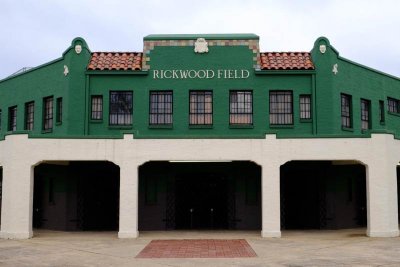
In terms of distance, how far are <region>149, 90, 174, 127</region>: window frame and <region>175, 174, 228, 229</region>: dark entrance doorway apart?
280 cm

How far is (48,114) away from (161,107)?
5.81 meters

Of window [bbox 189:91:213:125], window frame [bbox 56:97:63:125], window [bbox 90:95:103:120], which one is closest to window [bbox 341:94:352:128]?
window [bbox 189:91:213:125]

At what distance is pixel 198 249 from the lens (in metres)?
17.2

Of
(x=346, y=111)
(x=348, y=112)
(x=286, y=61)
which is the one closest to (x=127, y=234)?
(x=286, y=61)

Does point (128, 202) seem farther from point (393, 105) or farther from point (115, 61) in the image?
point (393, 105)

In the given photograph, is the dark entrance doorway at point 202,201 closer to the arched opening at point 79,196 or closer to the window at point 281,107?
the arched opening at point 79,196

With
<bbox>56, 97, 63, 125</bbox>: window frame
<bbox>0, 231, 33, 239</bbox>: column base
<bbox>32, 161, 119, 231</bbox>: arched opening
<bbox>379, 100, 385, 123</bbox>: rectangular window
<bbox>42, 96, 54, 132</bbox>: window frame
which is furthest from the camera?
<bbox>379, 100, 385, 123</bbox>: rectangular window


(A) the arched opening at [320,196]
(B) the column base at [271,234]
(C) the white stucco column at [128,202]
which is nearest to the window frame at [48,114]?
(C) the white stucco column at [128,202]

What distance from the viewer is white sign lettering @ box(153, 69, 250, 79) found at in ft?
78.8

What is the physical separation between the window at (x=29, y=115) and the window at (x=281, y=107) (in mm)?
12091

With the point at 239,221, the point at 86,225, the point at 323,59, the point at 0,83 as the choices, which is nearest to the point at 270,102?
the point at 323,59

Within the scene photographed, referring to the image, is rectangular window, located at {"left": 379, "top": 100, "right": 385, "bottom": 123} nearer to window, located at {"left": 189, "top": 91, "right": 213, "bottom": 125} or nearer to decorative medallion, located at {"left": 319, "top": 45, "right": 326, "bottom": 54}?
decorative medallion, located at {"left": 319, "top": 45, "right": 326, "bottom": 54}

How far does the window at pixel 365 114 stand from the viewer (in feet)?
84.0

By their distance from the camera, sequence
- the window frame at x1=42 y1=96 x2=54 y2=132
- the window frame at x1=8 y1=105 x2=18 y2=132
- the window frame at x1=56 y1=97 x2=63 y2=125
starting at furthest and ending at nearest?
the window frame at x1=8 y1=105 x2=18 y2=132
the window frame at x1=42 y1=96 x2=54 y2=132
the window frame at x1=56 y1=97 x2=63 y2=125
